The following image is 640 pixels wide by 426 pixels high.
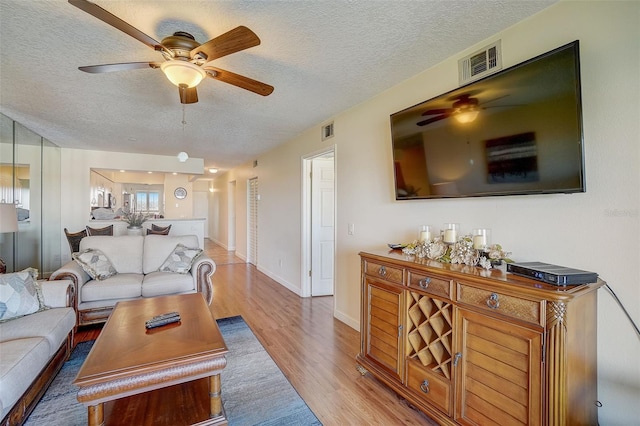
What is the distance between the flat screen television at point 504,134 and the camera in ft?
4.85

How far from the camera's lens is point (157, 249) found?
3.88 metres

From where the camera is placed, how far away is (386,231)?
286cm

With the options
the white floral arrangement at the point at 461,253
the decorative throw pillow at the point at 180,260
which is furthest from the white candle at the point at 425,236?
the decorative throw pillow at the point at 180,260

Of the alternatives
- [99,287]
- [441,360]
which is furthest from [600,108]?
[99,287]

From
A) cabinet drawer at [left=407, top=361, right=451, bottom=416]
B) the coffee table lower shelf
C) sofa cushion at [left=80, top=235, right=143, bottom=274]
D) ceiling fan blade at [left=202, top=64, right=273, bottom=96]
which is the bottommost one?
the coffee table lower shelf

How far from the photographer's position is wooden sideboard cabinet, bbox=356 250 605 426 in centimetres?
127

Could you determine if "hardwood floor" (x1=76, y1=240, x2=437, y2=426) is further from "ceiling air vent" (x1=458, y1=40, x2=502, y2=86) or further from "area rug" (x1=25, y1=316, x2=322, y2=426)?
"ceiling air vent" (x1=458, y1=40, x2=502, y2=86)

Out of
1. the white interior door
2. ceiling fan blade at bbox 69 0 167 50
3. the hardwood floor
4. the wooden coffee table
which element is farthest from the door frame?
ceiling fan blade at bbox 69 0 167 50

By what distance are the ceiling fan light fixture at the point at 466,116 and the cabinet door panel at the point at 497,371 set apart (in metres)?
1.26

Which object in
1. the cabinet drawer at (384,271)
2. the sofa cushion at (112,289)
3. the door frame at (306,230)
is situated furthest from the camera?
the door frame at (306,230)

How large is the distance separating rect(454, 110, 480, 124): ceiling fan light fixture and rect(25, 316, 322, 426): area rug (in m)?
2.23

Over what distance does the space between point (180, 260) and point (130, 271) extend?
661 mm

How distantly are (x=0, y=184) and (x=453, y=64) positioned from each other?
5.47 m

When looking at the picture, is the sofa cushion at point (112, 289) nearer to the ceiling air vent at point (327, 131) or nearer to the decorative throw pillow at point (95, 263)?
the decorative throw pillow at point (95, 263)
